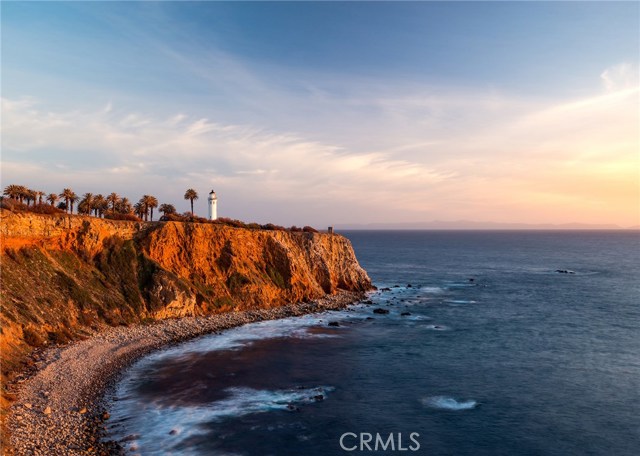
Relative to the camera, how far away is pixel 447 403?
110 feet

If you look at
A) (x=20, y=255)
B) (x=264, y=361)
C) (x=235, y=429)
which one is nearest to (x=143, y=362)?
(x=264, y=361)

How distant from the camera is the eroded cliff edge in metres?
43.7

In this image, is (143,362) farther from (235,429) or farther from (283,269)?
(283,269)

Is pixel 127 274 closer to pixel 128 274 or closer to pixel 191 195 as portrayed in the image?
pixel 128 274

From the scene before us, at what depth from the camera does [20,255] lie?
47.8 meters

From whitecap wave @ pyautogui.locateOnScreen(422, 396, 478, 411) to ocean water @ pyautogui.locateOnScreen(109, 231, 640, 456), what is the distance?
8 centimetres

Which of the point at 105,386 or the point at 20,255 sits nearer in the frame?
the point at 105,386

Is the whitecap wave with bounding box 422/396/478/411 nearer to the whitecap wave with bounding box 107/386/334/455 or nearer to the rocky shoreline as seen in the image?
the whitecap wave with bounding box 107/386/334/455

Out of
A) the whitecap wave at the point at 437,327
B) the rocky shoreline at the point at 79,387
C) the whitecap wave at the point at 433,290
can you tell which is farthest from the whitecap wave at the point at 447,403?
the whitecap wave at the point at 433,290

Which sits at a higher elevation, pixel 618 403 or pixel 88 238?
pixel 88 238

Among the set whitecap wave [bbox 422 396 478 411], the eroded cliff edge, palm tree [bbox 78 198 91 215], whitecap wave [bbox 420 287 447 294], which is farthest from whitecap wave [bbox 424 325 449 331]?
palm tree [bbox 78 198 91 215]

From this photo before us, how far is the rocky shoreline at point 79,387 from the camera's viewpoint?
25016 mm

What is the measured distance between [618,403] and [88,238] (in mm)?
57993

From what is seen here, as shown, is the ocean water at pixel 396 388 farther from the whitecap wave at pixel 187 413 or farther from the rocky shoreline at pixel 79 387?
the rocky shoreline at pixel 79 387
